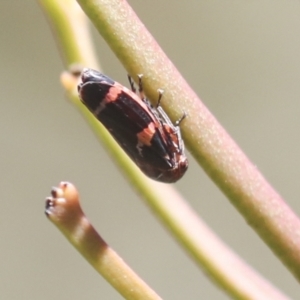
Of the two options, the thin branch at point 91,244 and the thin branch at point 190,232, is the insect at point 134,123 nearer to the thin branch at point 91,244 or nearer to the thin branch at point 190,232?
the thin branch at point 190,232

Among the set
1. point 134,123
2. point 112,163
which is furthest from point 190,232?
point 112,163

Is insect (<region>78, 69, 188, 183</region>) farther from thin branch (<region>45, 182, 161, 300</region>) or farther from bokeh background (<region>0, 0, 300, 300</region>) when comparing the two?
bokeh background (<region>0, 0, 300, 300</region>)

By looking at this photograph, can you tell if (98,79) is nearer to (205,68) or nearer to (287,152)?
(205,68)

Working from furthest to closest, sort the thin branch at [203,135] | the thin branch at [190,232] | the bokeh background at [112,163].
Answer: the bokeh background at [112,163] < the thin branch at [190,232] < the thin branch at [203,135]

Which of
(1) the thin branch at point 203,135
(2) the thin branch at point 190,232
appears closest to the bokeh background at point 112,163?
(2) the thin branch at point 190,232

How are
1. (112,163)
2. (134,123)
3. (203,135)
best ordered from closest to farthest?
(203,135) → (134,123) → (112,163)

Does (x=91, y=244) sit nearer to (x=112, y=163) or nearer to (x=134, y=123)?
(x=134, y=123)
